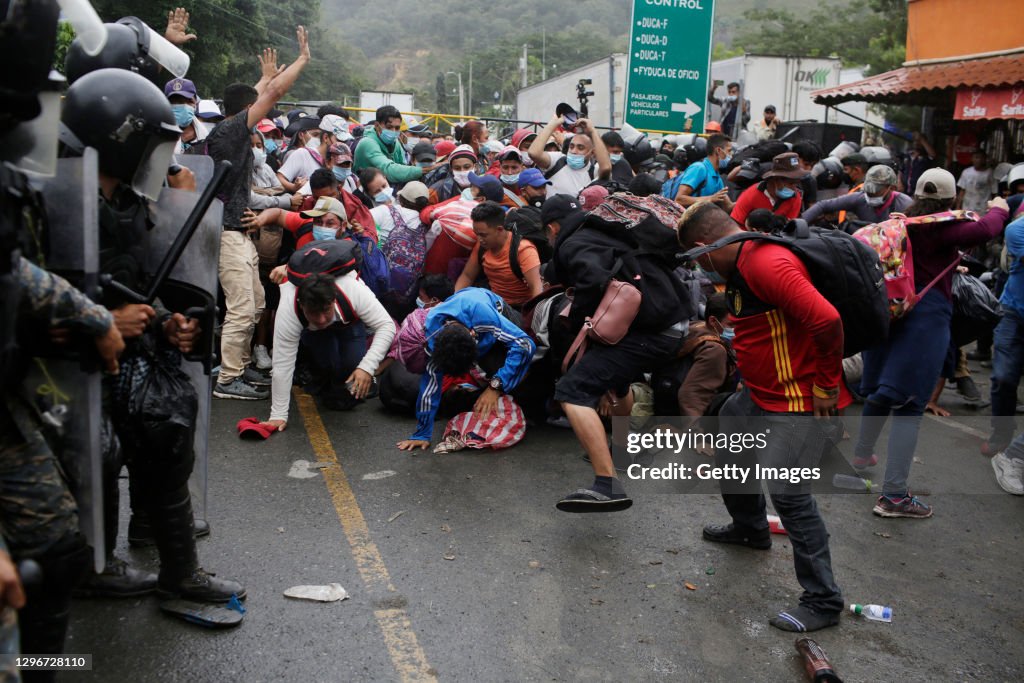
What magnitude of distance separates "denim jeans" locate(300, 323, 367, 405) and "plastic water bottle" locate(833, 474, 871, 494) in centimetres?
345

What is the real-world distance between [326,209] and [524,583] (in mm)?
3905

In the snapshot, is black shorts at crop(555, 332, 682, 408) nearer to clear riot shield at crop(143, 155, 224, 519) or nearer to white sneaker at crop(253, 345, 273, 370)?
clear riot shield at crop(143, 155, 224, 519)

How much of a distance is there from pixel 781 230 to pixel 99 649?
11.2 ft

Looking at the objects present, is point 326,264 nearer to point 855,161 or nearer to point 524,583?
point 524,583

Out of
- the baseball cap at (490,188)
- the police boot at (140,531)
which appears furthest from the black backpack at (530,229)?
the police boot at (140,531)

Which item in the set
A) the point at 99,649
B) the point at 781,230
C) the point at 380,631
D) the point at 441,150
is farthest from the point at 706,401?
the point at 441,150

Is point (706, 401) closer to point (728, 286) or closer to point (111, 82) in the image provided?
point (728, 286)

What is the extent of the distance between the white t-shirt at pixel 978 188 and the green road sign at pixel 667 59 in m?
3.74

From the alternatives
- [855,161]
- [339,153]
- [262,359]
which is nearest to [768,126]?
[855,161]

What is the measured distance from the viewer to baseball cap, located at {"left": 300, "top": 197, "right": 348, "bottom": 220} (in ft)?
23.1

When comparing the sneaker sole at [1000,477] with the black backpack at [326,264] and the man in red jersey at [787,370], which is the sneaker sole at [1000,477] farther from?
the black backpack at [326,264]

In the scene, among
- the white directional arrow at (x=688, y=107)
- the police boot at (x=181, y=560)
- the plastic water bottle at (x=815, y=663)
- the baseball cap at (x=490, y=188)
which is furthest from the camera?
the white directional arrow at (x=688, y=107)

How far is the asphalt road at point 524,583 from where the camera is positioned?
3529 mm

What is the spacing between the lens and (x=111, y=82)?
3.06 metres
